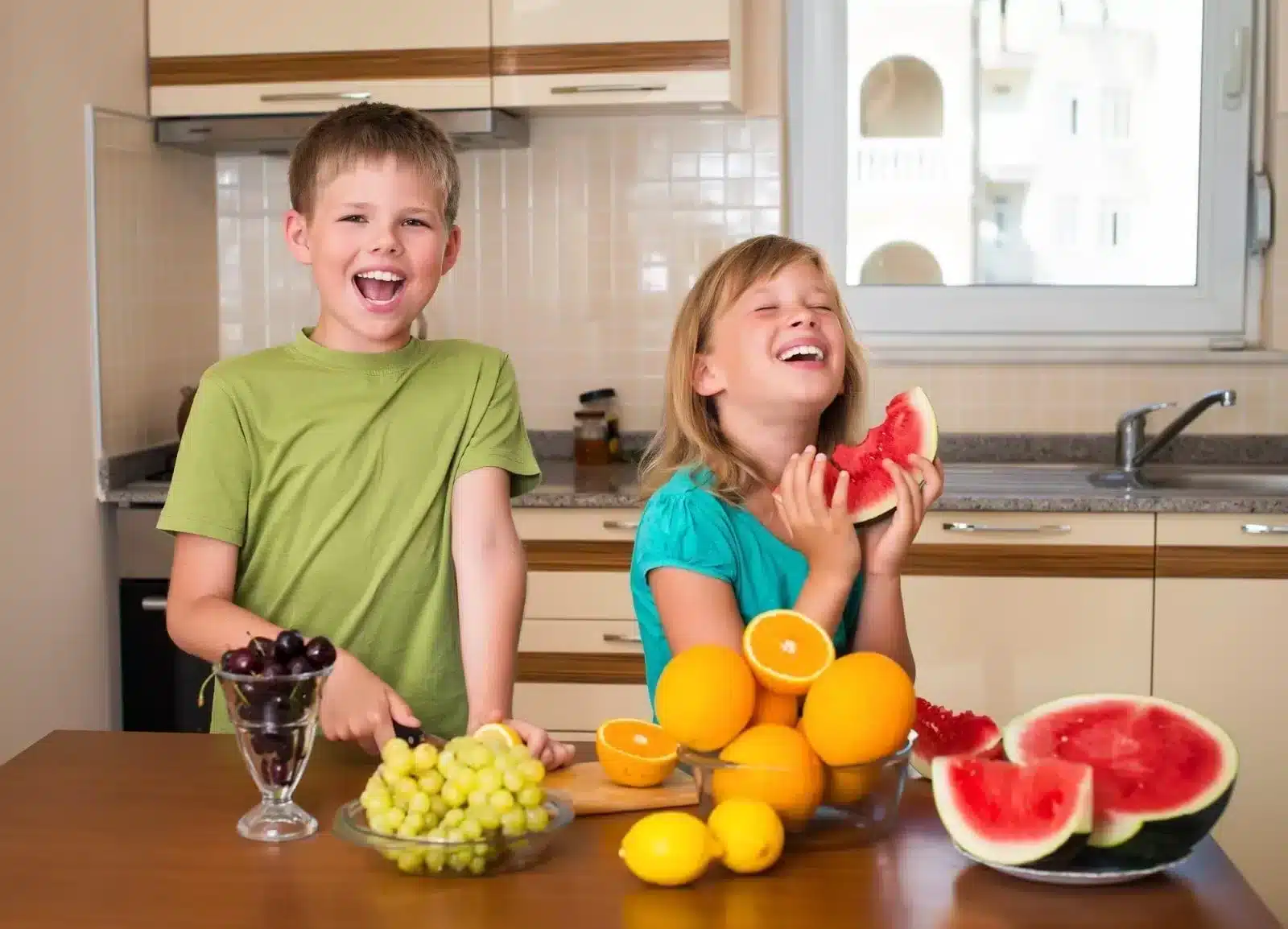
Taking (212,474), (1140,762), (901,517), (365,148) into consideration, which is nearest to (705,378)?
(901,517)

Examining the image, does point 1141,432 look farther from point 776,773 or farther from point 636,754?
point 776,773

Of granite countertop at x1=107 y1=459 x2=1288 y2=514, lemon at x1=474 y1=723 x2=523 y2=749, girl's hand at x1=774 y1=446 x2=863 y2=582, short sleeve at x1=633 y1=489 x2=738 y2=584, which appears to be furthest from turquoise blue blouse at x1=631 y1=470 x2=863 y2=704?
granite countertop at x1=107 y1=459 x2=1288 y2=514

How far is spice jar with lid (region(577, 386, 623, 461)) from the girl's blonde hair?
71.6 inches

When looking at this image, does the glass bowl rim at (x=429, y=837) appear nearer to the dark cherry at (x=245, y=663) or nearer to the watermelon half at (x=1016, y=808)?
the dark cherry at (x=245, y=663)

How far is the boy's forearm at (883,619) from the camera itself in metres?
1.74

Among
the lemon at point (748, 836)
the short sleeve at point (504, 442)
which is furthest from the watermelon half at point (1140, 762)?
the short sleeve at point (504, 442)

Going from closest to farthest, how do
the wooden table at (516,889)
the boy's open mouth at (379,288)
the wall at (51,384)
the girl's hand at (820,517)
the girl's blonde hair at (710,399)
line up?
the wooden table at (516,889), the girl's hand at (820,517), the boy's open mouth at (379,288), the girl's blonde hair at (710,399), the wall at (51,384)

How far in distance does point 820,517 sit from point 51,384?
2.08 meters

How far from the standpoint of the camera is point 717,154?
3852 mm

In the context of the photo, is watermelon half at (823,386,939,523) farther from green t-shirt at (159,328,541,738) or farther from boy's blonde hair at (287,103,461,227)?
boy's blonde hair at (287,103,461,227)

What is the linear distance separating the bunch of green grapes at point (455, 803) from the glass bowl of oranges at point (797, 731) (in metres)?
0.14

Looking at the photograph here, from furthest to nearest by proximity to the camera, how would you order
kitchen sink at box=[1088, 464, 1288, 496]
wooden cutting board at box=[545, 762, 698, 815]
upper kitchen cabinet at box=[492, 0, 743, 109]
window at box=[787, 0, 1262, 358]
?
window at box=[787, 0, 1262, 358] → kitchen sink at box=[1088, 464, 1288, 496] → upper kitchen cabinet at box=[492, 0, 743, 109] → wooden cutting board at box=[545, 762, 698, 815]

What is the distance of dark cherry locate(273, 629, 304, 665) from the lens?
1309mm

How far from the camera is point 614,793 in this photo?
1.45 m
